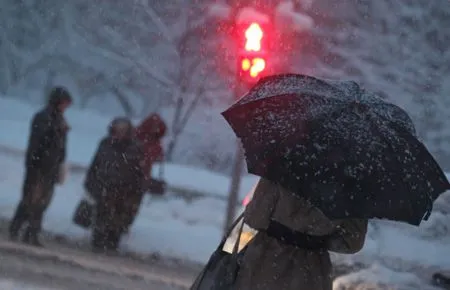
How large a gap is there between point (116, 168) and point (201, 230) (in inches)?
138

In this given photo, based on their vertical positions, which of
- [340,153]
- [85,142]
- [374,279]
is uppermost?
[85,142]

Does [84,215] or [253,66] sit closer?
[84,215]

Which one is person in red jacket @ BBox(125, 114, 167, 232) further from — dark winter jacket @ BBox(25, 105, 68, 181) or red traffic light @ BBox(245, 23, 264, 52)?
red traffic light @ BBox(245, 23, 264, 52)

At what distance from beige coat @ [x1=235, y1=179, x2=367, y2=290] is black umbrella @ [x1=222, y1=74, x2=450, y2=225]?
5.5 inches

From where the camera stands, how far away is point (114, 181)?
339 inches

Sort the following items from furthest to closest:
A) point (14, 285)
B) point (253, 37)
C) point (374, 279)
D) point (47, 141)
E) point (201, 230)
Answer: point (201, 230) < point (253, 37) < point (374, 279) < point (47, 141) < point (14, 285)

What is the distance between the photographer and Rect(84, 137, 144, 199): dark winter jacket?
8.54m

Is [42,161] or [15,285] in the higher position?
[42,161]

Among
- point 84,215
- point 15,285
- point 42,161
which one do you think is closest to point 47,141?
point 42,161

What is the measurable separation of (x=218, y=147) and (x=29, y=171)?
16.1 meters

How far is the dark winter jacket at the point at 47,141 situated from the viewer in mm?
8016

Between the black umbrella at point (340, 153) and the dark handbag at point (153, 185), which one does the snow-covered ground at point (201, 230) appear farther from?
the black umbrella at point (340, 153)

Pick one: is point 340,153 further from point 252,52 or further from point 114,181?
point 252,52

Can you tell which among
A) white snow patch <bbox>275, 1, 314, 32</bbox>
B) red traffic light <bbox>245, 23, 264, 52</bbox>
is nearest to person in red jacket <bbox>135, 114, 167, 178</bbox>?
red traffic light <bbox>245, 23, 264, 52</bbox>
